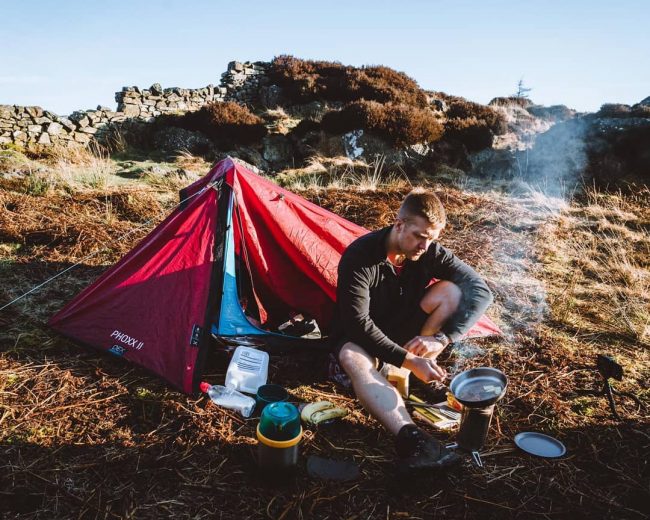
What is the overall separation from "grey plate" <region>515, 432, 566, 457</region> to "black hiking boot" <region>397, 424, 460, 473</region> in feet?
2.15

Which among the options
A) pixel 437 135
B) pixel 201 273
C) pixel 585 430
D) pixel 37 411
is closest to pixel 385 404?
pixel 585 430

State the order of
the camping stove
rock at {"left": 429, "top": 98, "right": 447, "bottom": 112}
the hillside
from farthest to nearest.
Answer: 1. rock at {"left": 429, "top": 98, "right": 447, "bottom": 112}
2. the camping stove
3. the hillside

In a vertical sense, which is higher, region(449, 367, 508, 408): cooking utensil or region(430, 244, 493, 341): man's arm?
region(430, 244, 493, 341): man's arm

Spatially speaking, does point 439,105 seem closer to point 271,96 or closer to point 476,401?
point 271,96

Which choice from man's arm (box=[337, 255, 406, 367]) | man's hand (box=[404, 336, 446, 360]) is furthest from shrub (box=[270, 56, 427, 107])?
man's hand (box=[404, 336, 446, 360])

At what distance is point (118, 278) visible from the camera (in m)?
3.30

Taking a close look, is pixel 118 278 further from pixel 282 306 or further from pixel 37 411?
pixel 282 306

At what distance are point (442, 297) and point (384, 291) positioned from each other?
368 millimetres

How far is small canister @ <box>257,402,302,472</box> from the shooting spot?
6.82 feet

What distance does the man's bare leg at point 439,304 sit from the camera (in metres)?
2.92

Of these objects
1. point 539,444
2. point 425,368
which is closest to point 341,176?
point 425,368

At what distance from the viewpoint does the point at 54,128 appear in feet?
33.3

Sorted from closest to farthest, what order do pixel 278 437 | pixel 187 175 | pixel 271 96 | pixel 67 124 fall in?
pixel 278 437 < pixel 187 175 < pixel 67 124 < pixel 271 96

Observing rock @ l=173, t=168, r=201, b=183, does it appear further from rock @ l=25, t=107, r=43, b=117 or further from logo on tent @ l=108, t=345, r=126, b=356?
logo on tent @ l=108, t=345, r=126, b=356
